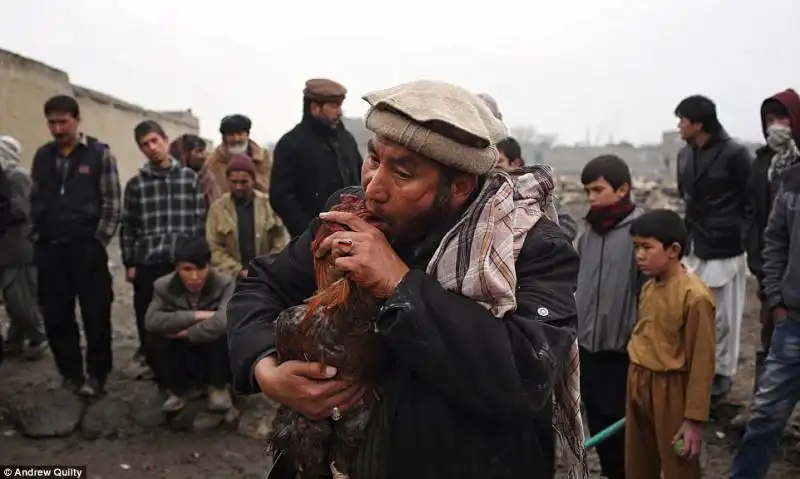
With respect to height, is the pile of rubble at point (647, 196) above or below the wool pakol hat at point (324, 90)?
below

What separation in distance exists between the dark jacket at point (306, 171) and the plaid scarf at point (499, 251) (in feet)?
11.5

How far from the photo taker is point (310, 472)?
5.45 feet

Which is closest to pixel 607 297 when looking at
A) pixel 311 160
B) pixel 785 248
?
pixel 785 248

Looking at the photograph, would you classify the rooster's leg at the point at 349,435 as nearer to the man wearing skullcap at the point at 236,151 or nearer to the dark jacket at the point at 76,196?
the dark jacket at the point at 76,196

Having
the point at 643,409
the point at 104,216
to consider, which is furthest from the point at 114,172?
the point at 643,409

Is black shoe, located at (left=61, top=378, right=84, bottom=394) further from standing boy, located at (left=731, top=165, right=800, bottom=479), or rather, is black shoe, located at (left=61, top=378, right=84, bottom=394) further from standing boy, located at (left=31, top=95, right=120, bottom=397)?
standing boy, located at (left=731, top=165, right=800, bottom=479)

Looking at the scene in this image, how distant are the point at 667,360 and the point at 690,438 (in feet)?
1.29

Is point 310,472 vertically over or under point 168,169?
under

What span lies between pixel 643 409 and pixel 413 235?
254cm

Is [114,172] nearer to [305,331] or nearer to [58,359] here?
[58,359]

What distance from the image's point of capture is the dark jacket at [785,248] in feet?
12.2

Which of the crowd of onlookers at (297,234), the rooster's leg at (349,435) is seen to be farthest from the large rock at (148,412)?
the rooster's leg at (349,435)

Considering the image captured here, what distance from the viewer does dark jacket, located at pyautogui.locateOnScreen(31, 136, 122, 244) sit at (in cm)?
503

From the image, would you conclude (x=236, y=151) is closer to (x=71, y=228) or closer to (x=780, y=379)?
(x=71, y=228)
